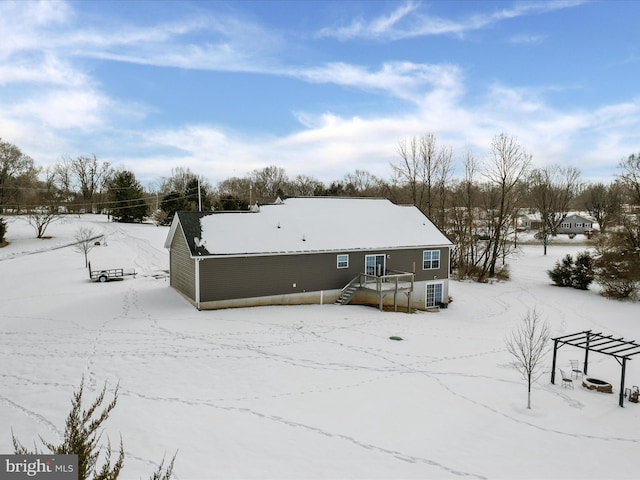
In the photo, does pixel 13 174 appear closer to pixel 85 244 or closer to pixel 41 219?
pixel 41 219

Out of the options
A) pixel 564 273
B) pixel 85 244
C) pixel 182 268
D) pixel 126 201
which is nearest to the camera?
pixel 182 268

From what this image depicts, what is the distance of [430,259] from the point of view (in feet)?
95.8

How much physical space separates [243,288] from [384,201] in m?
14.7

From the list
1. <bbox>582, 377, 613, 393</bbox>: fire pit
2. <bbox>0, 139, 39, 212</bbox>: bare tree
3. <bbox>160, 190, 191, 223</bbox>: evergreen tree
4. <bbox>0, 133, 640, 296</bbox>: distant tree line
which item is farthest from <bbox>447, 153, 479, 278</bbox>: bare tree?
<bbox>0, 139, 39, 212</bbox>: bare tree

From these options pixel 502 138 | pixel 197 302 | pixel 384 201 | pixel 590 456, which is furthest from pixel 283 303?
pixel 502 138

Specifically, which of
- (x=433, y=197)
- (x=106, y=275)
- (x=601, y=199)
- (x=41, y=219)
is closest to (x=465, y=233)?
(x=433, y=197)

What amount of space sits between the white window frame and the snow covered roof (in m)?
Answer: 0.50

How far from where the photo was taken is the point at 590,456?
10.3 meters

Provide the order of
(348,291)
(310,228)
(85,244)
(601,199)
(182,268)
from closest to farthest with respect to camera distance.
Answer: (182,268), (348,291), (310,228), (85,244), (601,199)

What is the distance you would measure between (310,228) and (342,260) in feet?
10.00

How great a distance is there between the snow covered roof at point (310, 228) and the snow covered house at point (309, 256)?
6 centimetres

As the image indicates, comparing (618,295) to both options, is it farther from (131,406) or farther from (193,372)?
(131,406)

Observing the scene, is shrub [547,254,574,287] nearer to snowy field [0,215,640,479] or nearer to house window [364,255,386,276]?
snowy field [0,215,640,479]

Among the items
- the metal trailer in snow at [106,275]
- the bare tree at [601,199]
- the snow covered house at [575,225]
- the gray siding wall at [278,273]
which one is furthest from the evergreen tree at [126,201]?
the bare tree at [601,199]
